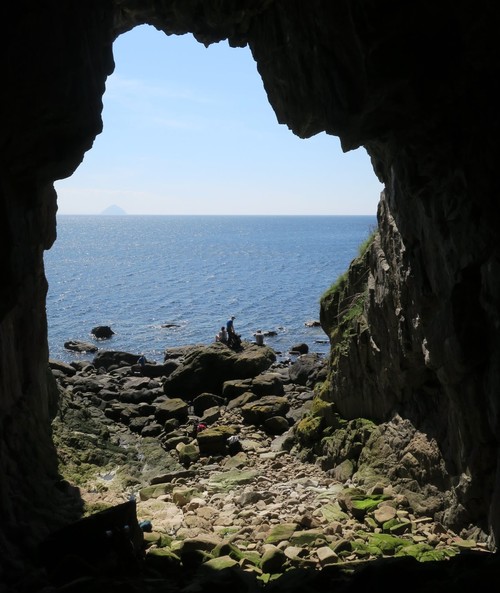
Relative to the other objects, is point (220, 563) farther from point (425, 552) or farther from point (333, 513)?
point (333, 513)

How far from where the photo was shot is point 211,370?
3322 cm

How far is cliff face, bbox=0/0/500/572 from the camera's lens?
1218cm

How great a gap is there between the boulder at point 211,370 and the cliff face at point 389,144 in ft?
52.0

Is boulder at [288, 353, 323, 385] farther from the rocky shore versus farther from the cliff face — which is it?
the cliff face

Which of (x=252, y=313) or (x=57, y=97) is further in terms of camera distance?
(x=252, y=313)

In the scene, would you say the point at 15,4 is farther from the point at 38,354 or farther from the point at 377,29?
the point at 38,354

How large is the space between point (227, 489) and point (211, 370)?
1472 centimetres

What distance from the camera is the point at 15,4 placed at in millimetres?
11609

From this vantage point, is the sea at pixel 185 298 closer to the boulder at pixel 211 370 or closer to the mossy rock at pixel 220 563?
the boulder at pixel 211 370

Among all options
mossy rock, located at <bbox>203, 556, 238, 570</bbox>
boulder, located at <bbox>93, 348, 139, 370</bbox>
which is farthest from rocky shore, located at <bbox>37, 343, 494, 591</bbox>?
boulder, located at <bbox>93, 348, 139, 370</bbox>

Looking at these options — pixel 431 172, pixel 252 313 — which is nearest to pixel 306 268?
pixel 252 313

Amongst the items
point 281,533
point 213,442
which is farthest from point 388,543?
point 213,442

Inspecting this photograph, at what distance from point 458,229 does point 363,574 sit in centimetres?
670

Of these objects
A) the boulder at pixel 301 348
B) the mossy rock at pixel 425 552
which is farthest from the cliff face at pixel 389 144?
the boulder at pixel 301 348
